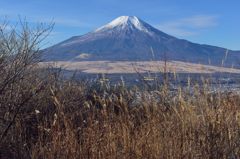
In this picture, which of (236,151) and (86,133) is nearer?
(236,151)

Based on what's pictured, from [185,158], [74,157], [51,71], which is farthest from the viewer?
[51,71]

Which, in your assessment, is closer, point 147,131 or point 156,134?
point 156,134

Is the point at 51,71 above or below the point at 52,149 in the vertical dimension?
above

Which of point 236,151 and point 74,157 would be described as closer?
point 236,151

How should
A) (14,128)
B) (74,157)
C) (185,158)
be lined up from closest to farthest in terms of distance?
(185,158) < (74,157) < (14,128)

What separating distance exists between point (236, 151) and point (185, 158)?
0.53 metres

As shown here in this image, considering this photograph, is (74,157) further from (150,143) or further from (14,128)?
(14,128)

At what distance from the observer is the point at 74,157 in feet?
17.9

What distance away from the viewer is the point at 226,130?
17.4 ft

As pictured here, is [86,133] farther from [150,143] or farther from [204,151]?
[204,151]

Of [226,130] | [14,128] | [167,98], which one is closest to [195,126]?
[226,130]

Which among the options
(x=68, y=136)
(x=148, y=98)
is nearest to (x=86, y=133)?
(x=68, y=136)

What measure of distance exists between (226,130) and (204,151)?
0.41 metres

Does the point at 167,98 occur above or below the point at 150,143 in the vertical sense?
above
